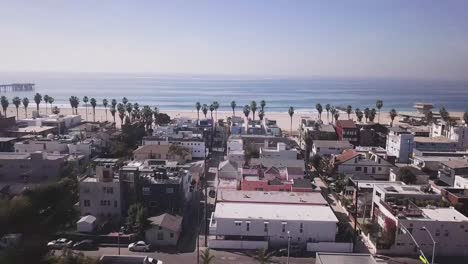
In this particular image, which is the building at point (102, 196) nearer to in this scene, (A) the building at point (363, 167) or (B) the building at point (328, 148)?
(A) the building at point (363, 167)

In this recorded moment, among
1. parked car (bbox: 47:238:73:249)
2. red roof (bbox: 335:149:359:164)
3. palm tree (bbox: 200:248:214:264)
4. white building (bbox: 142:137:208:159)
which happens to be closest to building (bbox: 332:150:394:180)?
red roof (bbox: 335:149:359:164)

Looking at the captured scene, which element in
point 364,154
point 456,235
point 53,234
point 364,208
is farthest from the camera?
point 364,154

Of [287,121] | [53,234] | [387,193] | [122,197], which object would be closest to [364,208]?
[387,193]

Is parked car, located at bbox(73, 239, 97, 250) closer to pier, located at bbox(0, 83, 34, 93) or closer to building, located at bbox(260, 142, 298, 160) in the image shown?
building, located at bbox(260, 142, 298, 160)

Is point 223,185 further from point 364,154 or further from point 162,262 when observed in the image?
point 364,154

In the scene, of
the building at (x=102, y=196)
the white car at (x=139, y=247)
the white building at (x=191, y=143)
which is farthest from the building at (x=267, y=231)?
the white building at (x=191, y=143)

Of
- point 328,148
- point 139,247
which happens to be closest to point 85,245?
point 139,247

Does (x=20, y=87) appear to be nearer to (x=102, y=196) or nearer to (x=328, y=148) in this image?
(x=328, y=148)
